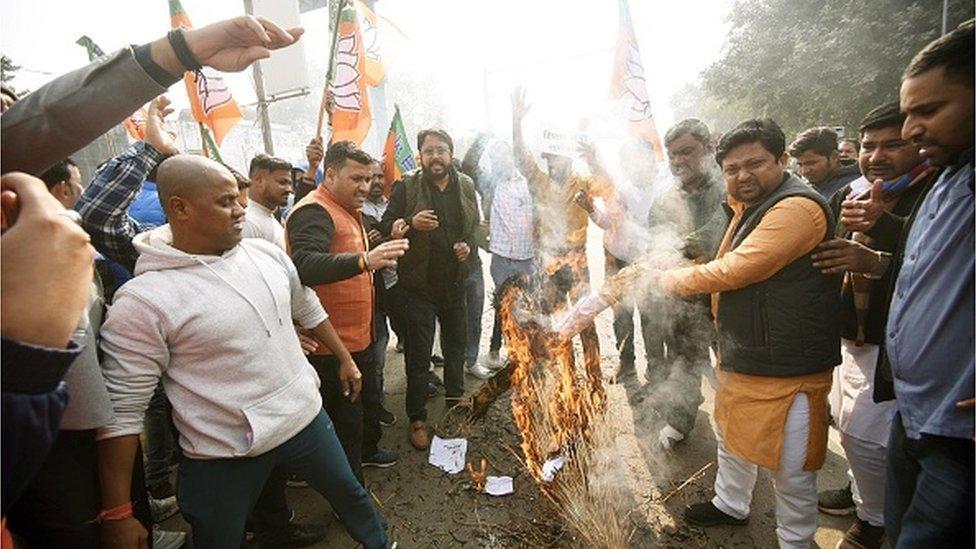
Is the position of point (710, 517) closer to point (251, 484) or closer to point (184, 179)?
point (251, 484)

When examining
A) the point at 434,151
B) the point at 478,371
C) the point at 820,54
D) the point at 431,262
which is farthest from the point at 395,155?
the point at 820,54

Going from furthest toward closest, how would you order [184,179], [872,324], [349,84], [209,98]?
[209,98] < [349,84] < [872,324] < [184,179]

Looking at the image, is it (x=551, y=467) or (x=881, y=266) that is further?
(x=551, y=467)

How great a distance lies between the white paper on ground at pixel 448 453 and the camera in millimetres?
4207

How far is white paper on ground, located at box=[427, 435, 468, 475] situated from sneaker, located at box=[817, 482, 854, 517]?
9.04 feet

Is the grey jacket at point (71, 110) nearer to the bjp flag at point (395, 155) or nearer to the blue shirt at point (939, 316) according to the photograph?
A: the blue shirt at point (939, 316)

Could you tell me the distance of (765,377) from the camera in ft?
8.96

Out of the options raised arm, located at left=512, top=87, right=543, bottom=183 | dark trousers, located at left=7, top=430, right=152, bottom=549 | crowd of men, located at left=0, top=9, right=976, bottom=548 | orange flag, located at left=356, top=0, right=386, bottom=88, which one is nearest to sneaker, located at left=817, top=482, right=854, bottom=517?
crowd of men, located at left=0, top=9, right=976, bottom=548

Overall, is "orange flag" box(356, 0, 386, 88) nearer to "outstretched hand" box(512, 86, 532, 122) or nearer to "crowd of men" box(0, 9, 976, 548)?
"outstretched hand" box(512, 86, 532, 122)

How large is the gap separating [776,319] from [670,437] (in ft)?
6.59

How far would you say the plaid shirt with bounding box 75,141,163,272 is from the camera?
3.17 meters

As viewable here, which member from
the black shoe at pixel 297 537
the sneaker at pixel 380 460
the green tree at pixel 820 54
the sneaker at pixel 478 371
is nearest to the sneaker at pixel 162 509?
the black shoe at pixel 297 537

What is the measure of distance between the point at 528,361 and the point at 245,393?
249 cm

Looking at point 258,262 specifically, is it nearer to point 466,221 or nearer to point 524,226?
point 466,221
